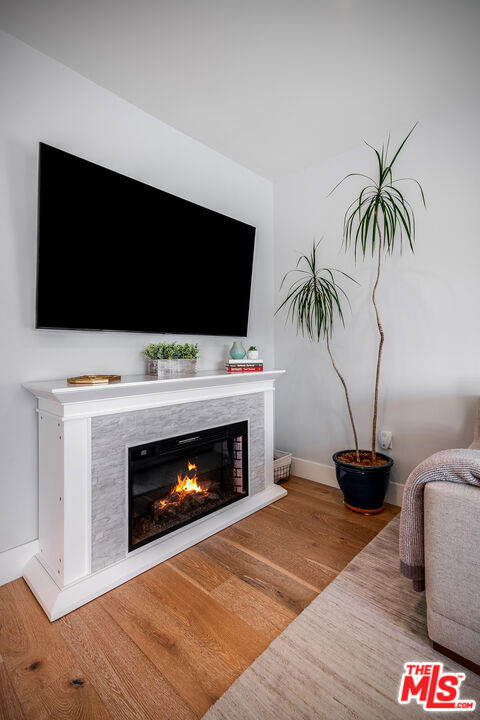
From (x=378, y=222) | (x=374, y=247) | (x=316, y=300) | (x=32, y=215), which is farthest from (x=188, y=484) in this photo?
(x=378, y=222)

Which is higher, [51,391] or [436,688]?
[51,391]

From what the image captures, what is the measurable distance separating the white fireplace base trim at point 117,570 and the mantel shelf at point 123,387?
0.76m

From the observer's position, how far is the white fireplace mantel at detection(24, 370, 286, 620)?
1.40 m

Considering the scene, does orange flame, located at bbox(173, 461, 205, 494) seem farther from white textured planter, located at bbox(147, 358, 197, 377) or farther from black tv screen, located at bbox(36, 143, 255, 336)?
black tv screen, located at bbox(36, 143, 255, 336)

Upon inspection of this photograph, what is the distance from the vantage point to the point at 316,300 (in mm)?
2441

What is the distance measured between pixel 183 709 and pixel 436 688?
2.47ft

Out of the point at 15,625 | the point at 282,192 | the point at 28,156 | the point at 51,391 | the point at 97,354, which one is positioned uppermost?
the point at 282,192

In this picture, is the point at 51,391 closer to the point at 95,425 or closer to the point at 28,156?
the point at 95,425

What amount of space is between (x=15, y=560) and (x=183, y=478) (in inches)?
33.5

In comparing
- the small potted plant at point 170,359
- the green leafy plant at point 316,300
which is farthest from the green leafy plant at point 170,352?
the green leafy plant at point 316,300

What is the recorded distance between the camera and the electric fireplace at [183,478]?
171 cm

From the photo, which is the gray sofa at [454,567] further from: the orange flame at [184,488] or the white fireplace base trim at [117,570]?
the orange flame at [184,488]

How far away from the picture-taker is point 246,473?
2234 mm

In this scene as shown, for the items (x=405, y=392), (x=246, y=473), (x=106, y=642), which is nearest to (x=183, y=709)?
(x=106, y=642)
